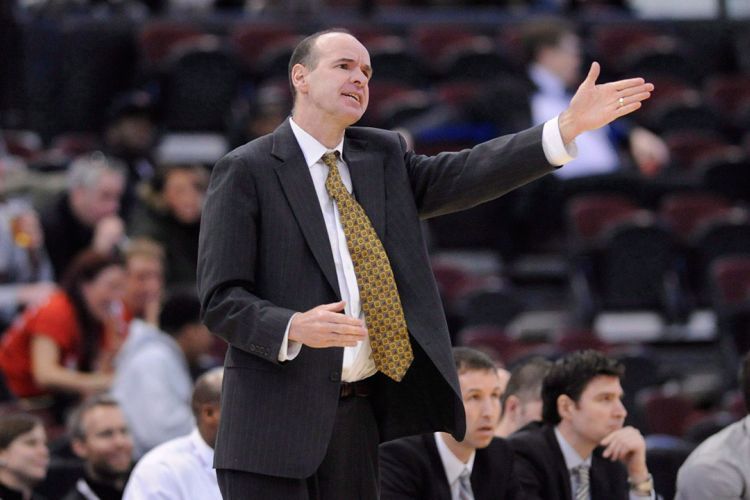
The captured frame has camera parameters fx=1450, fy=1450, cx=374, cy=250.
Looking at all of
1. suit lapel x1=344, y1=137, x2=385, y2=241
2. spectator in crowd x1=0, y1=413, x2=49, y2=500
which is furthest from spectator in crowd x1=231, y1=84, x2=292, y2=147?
suit lapel x1=344, y1=137, x2=385, y2=241

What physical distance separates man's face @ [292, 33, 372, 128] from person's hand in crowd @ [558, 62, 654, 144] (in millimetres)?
465

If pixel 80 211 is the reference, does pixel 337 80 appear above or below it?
below

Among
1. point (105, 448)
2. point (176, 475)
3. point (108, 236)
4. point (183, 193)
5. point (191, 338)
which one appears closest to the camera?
point (176, 475)

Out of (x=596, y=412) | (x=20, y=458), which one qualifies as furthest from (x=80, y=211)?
(x=596, y=412)

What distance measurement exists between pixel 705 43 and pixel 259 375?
1013 cm

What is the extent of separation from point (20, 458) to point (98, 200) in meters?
2.92

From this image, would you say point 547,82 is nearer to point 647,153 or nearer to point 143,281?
point 647,153

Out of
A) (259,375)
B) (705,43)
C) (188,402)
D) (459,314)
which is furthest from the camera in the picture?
(705,43)

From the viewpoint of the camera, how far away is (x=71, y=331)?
670cm

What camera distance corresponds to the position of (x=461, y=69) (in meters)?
10.9

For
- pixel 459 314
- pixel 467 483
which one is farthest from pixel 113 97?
pixel 467 483

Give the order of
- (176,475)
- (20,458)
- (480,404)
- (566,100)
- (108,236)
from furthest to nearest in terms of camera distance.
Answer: (566,100) → (108,236) → (20,458) → (176,475) → (480,404)

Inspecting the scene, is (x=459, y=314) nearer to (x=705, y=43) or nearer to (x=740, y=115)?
(x=740, y=115)

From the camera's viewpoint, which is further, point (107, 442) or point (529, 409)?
point (107, 442)
